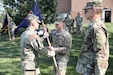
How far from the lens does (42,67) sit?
12000 millimetres

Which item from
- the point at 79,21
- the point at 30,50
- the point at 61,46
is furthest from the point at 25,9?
the point at 30,50

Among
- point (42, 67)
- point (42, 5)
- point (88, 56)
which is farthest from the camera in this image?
point (42, 5)

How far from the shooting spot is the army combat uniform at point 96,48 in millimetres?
4555

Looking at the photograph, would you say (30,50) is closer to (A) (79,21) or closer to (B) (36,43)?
(B) (36,43)

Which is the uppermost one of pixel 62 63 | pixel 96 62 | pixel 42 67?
pixel 96 62

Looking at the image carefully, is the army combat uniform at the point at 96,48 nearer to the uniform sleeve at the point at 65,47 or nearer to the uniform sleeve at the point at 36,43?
the uniform sleeve at the point at 36,43

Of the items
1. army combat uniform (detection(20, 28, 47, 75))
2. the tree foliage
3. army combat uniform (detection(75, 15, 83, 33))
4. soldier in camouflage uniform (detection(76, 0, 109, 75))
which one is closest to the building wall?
→ the tree foliage

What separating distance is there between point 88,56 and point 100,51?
0.35 metres

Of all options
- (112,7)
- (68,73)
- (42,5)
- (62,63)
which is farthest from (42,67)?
(112,7)

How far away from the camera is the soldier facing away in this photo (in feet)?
22.1

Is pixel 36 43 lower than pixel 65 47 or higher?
higher

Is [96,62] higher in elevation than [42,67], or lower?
higher

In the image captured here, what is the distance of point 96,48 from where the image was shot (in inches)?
180

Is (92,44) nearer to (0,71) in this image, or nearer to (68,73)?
(68,73)
